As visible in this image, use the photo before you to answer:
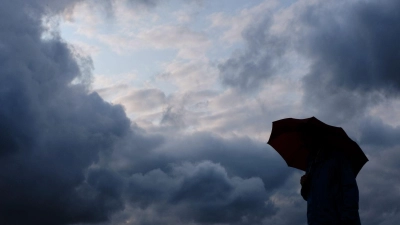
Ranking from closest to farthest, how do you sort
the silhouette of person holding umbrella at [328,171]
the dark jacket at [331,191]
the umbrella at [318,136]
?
the dark jacket at [331,191] < the silhouette of person holding umbrella at [328,171] < the umbrella at [318,136]

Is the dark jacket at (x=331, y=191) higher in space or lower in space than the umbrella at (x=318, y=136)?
lower

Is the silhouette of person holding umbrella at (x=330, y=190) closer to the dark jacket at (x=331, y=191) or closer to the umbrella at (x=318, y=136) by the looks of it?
the dark jacket at (x=331, y=191)

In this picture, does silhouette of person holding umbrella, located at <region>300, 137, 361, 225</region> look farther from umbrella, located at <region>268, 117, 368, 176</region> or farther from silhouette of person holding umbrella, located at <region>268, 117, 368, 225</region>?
umbrella, located at <region>268, 117, 368, 176</region>

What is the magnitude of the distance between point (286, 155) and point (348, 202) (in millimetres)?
2734

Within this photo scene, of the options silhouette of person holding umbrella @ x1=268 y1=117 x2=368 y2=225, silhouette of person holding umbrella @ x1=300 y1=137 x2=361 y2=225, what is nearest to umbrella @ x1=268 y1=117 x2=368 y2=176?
silhouette of person holding umbrella @ x1=268 y1=117 x2=368 y2=225

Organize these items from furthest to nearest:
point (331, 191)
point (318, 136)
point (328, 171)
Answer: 1. point (318, 136)
2. point (328, 171)
3. point (331, 191)

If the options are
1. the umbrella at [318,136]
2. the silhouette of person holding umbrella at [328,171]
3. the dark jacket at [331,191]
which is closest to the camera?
the dark jacket at [331,191]

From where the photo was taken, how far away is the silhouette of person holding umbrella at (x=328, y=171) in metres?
7.98

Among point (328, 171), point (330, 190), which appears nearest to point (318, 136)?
point (328, 171)

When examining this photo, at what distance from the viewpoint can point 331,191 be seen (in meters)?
8.27

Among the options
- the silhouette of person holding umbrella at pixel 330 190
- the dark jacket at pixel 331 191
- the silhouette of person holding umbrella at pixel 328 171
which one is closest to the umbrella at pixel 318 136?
the silhouette of person holding umbrella at pixel 328 171

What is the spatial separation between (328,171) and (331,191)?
0.38 m

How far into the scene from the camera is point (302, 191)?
877 centimetres

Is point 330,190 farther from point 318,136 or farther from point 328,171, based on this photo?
point 318,136
